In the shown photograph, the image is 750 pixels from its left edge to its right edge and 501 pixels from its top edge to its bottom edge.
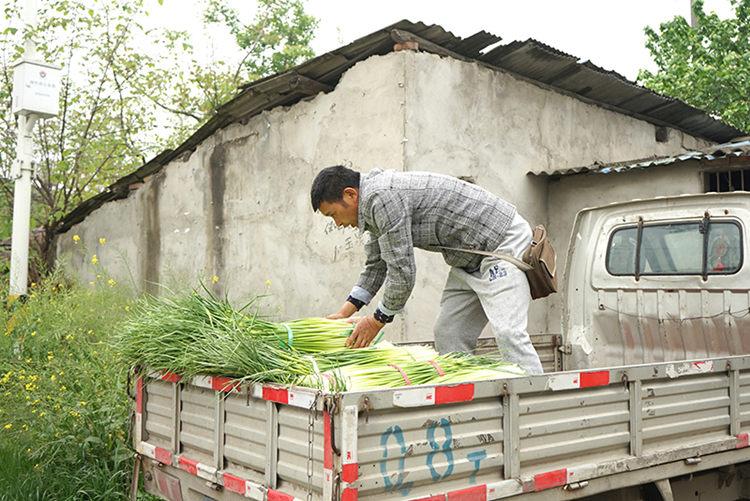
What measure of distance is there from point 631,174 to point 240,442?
6.94 metres

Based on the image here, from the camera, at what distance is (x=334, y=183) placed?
12.1 feet

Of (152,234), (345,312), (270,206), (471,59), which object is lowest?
(345,312)

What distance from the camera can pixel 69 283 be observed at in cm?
1128

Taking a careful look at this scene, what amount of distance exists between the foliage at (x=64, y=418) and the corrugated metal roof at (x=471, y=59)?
12.0ft

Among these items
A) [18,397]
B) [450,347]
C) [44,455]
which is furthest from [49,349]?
[450,347]

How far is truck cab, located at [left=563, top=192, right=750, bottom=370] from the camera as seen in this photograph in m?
4.56

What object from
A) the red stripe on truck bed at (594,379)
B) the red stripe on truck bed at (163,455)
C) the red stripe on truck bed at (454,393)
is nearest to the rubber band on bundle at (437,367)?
the red stripe on truck bed at (454,393)

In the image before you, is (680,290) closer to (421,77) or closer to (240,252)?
(421,77)

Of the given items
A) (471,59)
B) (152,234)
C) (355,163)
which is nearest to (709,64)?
(471,59)

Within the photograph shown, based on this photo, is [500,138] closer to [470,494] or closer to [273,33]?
[470,494]

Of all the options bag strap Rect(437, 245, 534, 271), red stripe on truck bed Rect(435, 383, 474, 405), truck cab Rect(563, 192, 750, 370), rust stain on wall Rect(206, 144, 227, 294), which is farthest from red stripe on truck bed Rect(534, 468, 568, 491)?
rust stain on wall Rect(206, 144, 227, 294)

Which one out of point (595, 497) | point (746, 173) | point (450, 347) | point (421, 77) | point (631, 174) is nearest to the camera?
point (595, 497)

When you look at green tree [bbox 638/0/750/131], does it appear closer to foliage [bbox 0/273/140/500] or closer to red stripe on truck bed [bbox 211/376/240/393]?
foliage [bbox 0/273/140/500]

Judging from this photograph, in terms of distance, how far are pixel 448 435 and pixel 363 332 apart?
979mm
